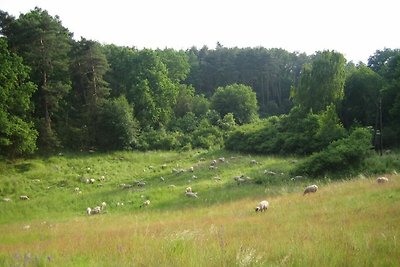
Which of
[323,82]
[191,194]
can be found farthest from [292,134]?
[191,194]

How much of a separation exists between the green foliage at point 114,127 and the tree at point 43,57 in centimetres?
484

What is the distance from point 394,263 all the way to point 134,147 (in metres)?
38.6

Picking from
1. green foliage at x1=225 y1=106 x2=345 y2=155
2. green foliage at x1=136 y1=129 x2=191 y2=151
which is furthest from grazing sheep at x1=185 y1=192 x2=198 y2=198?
green foliage at x1=136 y1=129 x2=191 y2=151

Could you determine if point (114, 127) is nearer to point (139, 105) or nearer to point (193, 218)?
point (139, 105)

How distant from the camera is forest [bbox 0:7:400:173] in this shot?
105ft

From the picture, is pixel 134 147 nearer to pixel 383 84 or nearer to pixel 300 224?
pixel 383 84

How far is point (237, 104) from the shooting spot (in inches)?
2322

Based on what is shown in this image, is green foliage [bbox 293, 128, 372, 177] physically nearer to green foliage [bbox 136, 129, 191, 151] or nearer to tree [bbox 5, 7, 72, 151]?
green foliage [bbox 136, 129, 191, 151]

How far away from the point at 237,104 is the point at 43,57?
31.3 m

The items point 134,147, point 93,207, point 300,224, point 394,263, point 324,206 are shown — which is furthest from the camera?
point 134,147

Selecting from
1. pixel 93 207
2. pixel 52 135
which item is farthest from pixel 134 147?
pixel 93 207

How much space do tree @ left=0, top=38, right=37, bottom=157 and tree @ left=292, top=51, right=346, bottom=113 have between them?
2665 centimetres

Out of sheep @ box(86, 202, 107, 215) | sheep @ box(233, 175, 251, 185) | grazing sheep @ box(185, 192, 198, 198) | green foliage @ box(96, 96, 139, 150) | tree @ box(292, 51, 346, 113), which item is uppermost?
tree @ box(292, 51, 346, 113)

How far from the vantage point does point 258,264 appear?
5133mm
